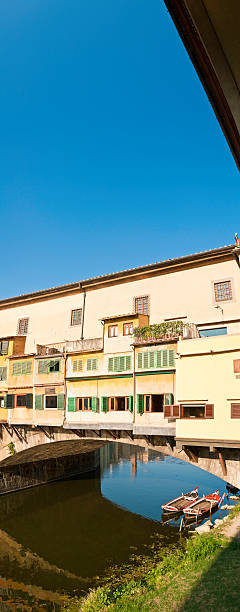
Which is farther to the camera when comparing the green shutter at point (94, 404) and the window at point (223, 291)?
the green shutter at point (94, 404)

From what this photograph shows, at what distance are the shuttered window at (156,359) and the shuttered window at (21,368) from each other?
1028cm

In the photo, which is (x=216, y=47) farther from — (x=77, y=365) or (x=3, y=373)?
(x=3, y=373)

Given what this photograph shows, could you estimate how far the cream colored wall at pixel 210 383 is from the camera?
18484 millimetres

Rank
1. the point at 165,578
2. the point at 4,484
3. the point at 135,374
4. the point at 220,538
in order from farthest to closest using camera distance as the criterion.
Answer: the point at 4,484, the point at 135,374, the point at 220,538, the point at 165,578

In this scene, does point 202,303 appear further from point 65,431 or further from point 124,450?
point 124,450

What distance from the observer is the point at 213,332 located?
22.7 m

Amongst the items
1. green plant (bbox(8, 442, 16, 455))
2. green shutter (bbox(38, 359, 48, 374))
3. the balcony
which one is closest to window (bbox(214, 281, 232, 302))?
the balcony

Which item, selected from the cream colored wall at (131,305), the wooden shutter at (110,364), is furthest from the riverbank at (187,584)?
the cream colored wall at (131,305)

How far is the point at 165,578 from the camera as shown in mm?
15000

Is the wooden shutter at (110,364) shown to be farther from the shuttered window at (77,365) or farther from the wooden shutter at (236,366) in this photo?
the wooden shutter at (236,366)

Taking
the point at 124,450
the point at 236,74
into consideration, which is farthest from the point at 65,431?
the point at 124,450

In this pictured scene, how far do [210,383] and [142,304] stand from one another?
8976 mm

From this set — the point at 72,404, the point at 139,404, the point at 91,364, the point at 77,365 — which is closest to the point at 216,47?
the point at 139,404

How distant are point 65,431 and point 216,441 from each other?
1200 cm
